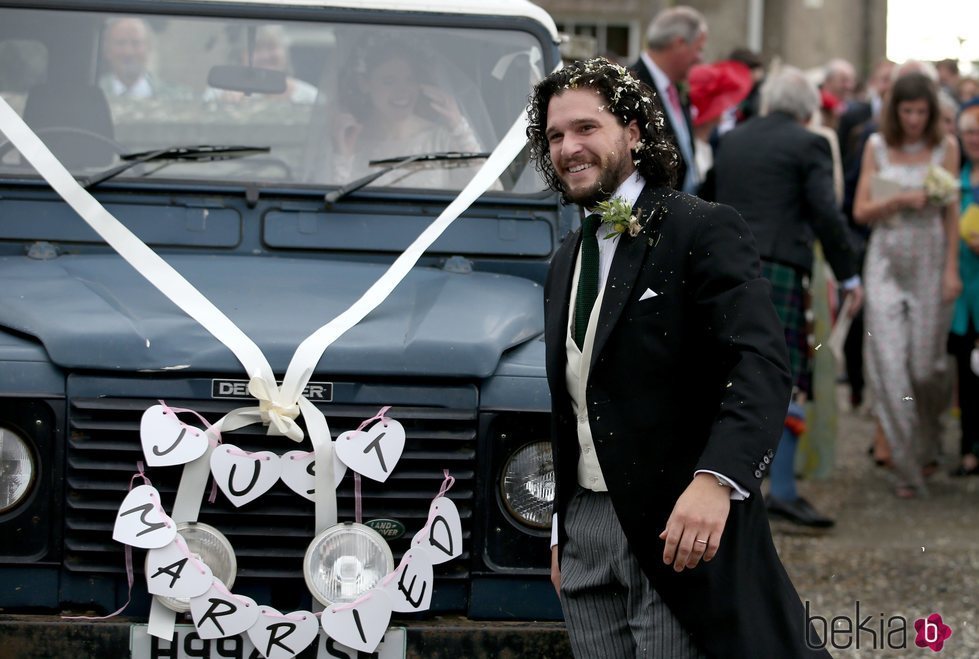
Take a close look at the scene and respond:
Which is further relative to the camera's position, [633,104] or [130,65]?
[130,65]

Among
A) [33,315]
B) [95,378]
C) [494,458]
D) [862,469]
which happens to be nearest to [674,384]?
[494,458]

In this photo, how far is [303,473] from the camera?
336 cm

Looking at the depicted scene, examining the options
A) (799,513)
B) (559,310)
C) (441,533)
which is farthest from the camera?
(799,513)

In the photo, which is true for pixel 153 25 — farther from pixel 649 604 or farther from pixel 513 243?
pixel 649 604

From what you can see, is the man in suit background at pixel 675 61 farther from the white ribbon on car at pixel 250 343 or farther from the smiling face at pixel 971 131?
the white ribbon on car at pixel 250 343

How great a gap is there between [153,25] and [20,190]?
0.73 m

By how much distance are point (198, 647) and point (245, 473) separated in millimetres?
417

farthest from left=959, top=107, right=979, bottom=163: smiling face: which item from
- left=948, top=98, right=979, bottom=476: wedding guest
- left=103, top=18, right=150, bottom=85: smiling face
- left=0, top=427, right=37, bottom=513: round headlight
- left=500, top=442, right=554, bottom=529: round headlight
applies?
left=0, top=427, right=37, bottom=513: round headlight

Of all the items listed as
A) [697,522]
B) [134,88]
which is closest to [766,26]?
[134,88]

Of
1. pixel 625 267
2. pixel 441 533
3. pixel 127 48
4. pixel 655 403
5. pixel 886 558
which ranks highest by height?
pixel 127 48

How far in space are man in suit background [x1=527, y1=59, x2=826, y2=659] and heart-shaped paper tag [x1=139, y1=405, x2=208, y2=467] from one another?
2.87 ft

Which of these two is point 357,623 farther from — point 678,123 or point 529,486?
point 678,123

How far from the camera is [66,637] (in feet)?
10.9

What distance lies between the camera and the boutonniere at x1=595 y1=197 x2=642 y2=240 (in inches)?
113
